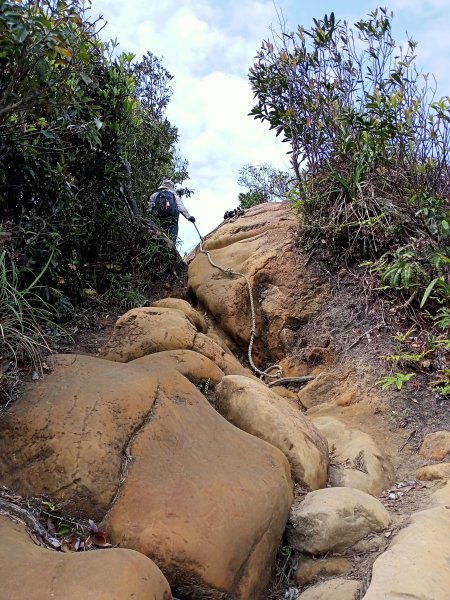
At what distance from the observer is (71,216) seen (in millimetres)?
5488

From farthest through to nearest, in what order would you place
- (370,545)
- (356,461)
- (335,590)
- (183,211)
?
(183,211) < (356,461) < (370,545) < (335,590)

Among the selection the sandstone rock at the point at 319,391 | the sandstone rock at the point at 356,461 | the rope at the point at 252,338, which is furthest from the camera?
the rope at the point at 252,338

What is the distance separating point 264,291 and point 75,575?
4649 mm

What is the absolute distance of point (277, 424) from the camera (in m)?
3.72

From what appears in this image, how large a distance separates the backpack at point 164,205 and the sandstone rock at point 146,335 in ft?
10.4

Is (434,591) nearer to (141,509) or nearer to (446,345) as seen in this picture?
(141,509)

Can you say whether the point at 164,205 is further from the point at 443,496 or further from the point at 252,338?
the point at 443,496

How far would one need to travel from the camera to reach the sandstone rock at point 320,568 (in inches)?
115

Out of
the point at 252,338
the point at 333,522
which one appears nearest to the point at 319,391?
the point at 252,338

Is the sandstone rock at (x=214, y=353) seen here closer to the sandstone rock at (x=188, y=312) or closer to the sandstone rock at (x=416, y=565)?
the sandstone rock at (x=188, y=312)

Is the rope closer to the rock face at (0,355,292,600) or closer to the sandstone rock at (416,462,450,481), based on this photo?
the sandstone rock at (416,462,450,481)

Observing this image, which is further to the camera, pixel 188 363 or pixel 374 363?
pixel 374 363

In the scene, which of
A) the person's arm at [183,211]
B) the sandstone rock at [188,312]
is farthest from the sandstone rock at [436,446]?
the person's arm at [183,211]

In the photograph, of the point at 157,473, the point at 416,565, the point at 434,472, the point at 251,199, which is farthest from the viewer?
the point at 251,199
